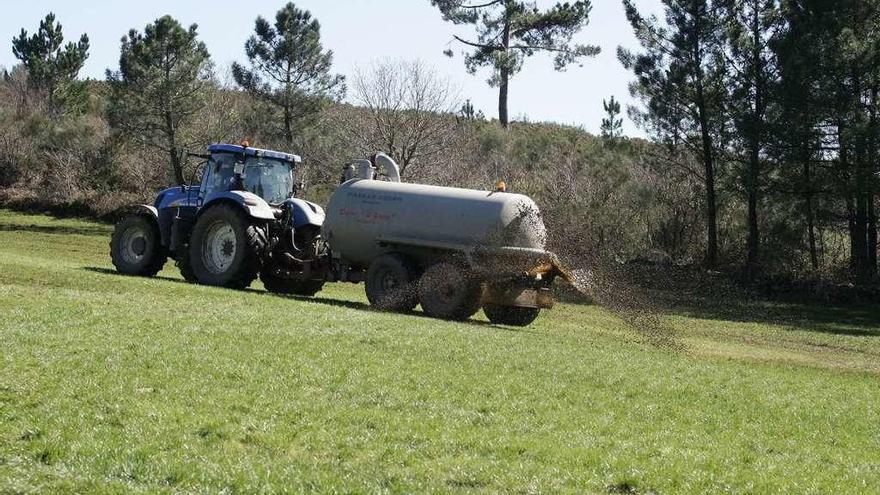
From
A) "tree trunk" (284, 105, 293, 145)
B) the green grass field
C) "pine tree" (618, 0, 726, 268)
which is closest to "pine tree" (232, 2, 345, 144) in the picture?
"tree trunk" (284, 105, 293, 145)

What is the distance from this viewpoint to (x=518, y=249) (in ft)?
72.2

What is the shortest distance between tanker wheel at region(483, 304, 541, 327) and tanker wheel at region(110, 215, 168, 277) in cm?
888

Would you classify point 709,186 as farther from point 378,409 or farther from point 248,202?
point 378,409

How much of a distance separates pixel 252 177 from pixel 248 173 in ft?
0.45

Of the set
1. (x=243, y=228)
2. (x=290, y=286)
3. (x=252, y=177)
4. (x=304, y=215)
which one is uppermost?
(x=252, y=177)

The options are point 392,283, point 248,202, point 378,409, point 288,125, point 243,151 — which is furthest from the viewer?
point 288,125

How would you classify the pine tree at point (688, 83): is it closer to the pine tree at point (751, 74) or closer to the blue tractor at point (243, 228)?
the pine tree at point (751, 74)

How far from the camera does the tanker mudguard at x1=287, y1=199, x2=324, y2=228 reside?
25578mm

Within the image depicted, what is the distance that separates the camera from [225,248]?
2570 centimetres

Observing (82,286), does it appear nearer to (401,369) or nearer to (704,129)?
(401,369)

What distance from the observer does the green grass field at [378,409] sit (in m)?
8.98

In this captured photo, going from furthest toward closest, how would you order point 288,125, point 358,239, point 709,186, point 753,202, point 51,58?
1. point 51,58
2. point 288,125
3. point 709,186
4. point 753,202
5. point 358,239

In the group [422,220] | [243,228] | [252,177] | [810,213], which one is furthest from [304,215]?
[810,213]

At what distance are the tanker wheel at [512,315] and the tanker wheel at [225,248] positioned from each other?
530 cm
